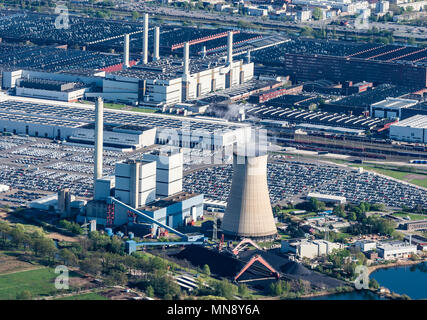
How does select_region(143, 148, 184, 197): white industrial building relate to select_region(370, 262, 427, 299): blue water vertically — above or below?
above

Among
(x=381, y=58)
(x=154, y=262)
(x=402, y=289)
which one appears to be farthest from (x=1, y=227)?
(x=381, y=58)

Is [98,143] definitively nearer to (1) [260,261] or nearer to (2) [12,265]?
(2) [12,265]

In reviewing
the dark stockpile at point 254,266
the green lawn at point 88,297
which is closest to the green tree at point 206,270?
the dark stockpile at point 254,266

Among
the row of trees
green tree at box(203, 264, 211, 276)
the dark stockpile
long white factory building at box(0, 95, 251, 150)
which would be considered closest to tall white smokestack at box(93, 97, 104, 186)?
the row of trees

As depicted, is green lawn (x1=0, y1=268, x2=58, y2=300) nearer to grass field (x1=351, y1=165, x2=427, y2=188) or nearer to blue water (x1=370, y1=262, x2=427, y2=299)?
blue water (x1=370, y1=262, x2=427, y2=299)

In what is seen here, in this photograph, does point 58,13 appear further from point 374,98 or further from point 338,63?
point 374,98
